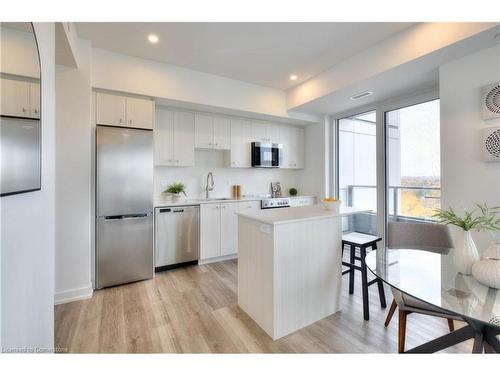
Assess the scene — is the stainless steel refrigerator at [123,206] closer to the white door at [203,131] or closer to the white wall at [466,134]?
the white door at [203,131]

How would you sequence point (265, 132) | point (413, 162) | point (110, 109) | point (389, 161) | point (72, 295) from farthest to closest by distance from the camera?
point (265, 132)
point (389, 161)
point (413, 162)
point (110, 109)
point (72, 295)

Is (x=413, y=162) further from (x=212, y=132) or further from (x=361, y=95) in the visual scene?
(x=212, y=132)

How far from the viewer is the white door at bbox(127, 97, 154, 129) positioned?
276 cm

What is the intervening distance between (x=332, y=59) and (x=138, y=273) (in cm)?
371

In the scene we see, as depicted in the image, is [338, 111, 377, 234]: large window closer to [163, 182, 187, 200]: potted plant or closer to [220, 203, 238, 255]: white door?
[220, 203, 238, 255]: white door

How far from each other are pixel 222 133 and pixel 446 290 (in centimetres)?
337

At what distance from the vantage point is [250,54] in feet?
8.95

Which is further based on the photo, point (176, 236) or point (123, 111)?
point (176, 236)

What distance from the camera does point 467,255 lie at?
123 centimetres

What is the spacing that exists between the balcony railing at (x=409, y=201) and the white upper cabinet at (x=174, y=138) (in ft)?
9.70

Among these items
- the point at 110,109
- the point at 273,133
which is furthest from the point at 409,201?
the point at 110,109

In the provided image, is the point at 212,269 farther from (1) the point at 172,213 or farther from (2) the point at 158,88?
(2) the point at 158,88

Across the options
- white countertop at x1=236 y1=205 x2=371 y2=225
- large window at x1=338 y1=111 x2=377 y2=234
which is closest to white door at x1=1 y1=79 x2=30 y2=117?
white countertop at x1=236 y1=205 x2=371 y2=225

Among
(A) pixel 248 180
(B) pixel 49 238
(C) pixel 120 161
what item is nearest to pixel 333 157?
(A) pixel 248 180
